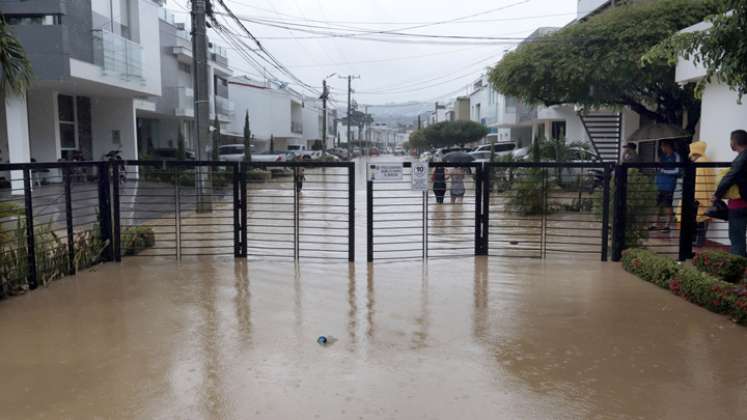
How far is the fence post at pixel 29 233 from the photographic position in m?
7.18

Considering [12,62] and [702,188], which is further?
[702,188]

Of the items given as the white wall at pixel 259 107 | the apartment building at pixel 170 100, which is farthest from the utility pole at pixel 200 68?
the white wall at pixel 259 107

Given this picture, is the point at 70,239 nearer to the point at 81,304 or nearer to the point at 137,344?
the point at 81,304

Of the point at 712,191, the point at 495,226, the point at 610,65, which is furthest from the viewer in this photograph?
the point at 610,65

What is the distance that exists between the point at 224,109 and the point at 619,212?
3965 centimetres

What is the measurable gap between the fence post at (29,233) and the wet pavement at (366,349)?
0.29 metres

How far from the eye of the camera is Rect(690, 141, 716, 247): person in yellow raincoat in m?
9.85

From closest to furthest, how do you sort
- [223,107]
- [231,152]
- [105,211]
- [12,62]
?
[12,62]
[105,211]
[231,152]
[223,107]

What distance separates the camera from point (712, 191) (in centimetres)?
A: 974

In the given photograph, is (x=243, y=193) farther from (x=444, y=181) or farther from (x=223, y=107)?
(x=223, y=107)

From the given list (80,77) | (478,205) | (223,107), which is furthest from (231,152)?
(478,205)

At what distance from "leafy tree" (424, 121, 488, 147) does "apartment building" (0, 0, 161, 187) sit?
37354mm

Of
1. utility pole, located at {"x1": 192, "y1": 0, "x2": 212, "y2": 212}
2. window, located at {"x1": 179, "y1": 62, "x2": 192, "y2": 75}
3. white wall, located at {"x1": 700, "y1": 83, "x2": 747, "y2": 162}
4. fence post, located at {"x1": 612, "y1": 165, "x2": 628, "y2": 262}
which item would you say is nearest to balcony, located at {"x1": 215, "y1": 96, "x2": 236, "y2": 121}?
window, located at {"x1": 179, "y1": 62, "x2": 192, "y2": 75}

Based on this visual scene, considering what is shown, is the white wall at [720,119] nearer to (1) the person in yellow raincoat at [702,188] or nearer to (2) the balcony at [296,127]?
(1) the person in yellow raincoat at [702,188]
